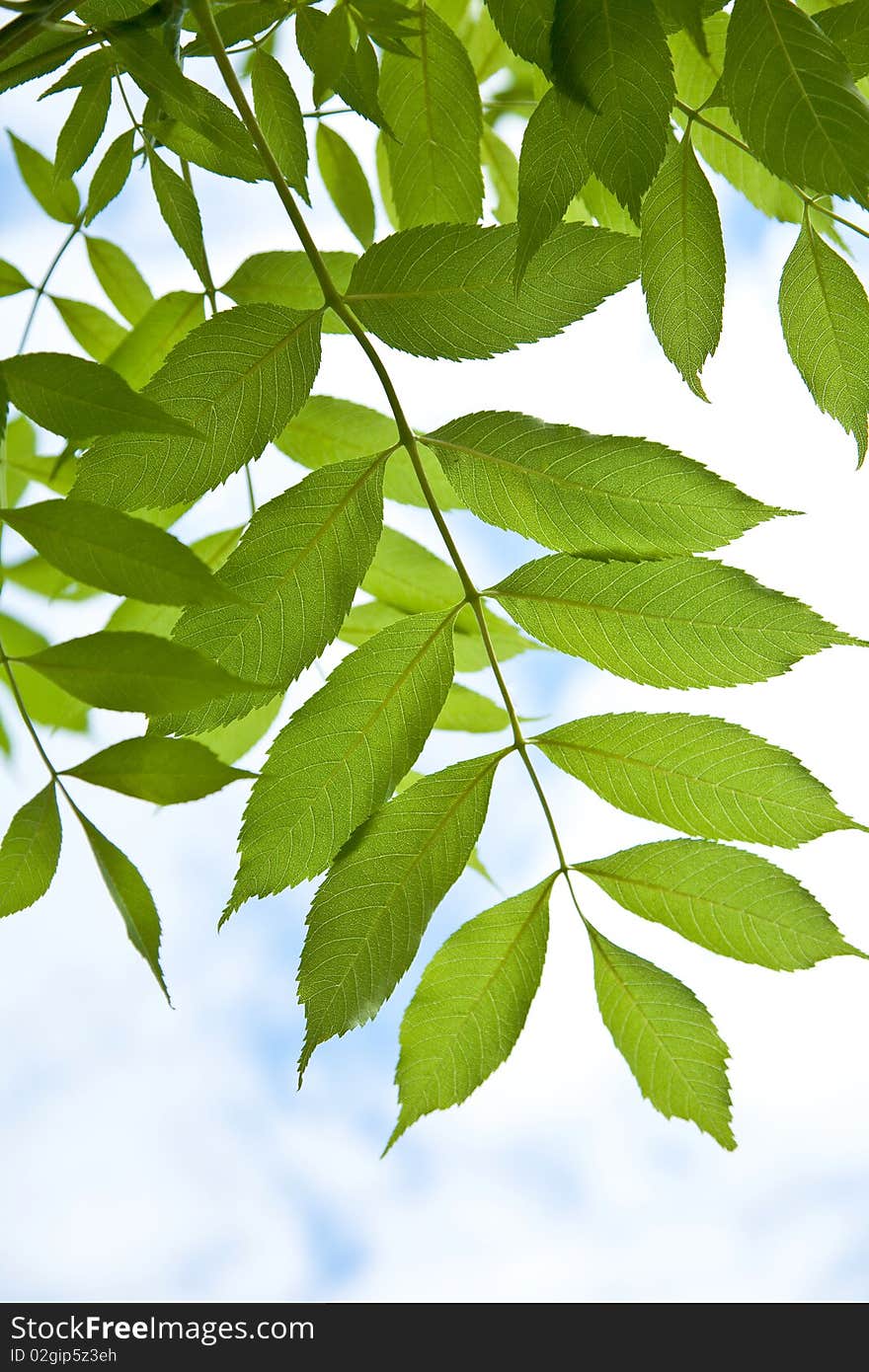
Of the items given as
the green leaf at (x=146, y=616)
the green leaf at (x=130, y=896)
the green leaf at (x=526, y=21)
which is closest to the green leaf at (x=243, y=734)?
the green leaf at (x=146, y=616)

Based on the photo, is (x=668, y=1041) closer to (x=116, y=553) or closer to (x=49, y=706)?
(x=116, y=553)

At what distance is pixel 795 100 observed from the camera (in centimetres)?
44

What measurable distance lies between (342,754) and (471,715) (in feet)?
1.20

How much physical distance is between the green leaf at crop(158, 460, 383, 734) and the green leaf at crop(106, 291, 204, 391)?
0.34 m

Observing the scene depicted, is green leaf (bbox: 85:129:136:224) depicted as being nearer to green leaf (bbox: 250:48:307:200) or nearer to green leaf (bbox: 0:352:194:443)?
green leaf (bbox: 250:48:307:200)

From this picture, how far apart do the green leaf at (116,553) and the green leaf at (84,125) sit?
1.05 ft

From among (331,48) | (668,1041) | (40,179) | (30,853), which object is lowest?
(668,1041)

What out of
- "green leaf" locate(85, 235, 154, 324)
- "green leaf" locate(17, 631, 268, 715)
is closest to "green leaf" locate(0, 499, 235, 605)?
"green leaf" locate(17, 631, 268, 715)

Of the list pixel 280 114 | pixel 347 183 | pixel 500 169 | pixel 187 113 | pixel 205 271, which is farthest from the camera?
pixel 500 169

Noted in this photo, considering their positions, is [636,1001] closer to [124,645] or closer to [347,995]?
[347,995]

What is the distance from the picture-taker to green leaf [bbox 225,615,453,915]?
1.78 ft

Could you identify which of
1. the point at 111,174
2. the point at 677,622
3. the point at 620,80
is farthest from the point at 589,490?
the point at 111,174

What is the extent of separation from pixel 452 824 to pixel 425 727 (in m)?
0.05

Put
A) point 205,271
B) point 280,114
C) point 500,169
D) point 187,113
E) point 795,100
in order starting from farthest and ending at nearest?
point 500,169, point 205,271, point 280,114, point 187,113, point 795,100
